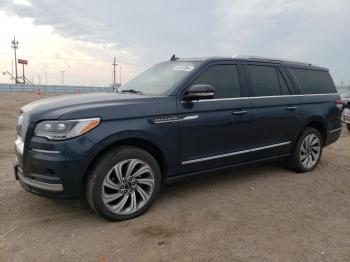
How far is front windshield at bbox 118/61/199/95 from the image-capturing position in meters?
4.09

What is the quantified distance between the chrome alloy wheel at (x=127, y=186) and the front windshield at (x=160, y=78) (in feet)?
3.21

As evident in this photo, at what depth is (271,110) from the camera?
15.9 feet

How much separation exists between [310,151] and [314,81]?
4.03ft

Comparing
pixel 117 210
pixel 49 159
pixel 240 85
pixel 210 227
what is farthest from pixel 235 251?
pixel 240 85

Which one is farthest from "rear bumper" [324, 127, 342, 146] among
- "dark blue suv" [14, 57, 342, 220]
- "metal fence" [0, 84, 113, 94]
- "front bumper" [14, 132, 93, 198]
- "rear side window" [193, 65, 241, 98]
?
"metal fence" [0, 84, 113, 94]

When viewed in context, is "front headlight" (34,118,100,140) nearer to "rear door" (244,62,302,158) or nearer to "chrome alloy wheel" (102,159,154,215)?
"chrome alloy wheel" (102,159,154,215)

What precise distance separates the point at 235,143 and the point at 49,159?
7.89 feet

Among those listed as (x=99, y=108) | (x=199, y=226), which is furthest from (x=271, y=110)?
(x=99, y=108)

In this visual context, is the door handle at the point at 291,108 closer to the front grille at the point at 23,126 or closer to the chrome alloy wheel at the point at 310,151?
the chrome alloy wheel at the point at 310,151

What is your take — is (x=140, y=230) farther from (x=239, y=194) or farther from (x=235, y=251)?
(x=239, y=194)

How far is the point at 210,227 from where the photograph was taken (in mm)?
3465

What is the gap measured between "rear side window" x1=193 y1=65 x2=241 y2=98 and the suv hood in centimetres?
68

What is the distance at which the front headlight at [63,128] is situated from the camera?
10.3ft

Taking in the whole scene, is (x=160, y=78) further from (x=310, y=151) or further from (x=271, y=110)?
(x=310, y=151)
